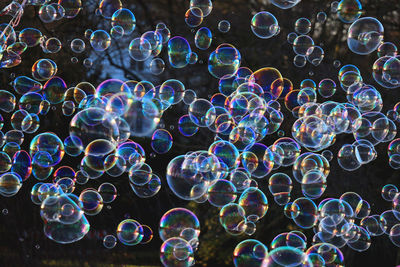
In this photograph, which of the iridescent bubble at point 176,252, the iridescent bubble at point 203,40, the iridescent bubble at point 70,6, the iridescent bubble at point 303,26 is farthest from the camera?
the iridescent bubble at point 303,26

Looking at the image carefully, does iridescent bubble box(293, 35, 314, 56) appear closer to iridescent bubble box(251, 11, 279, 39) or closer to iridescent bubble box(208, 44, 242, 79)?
iridescent bubble box(251, 11, 279, 39)

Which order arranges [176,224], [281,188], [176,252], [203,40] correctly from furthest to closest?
[203,40] < [281,188] < [176,224] < [176,252]

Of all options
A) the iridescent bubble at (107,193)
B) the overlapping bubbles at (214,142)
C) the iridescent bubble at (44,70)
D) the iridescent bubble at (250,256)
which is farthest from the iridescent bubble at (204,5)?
the iridescent bubble at (250,256)

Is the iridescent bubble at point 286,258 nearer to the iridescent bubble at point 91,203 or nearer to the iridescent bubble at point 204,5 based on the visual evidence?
the iridescent bubble at point 91,203

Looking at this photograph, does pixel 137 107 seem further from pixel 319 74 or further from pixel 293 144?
pixel 319 74

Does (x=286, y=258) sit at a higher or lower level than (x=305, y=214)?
higher

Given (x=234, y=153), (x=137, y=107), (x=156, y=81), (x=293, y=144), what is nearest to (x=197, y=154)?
(x=234, y=153)

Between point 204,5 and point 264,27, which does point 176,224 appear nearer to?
point 264,27

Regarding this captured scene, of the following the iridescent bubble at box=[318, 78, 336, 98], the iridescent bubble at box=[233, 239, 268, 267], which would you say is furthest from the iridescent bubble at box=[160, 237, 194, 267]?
the iridescent bubble at box=[318, 78, 336, 98]

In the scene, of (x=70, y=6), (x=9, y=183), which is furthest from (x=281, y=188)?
(x=70, y=6)

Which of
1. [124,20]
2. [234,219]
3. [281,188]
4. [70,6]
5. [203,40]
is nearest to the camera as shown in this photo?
[234,219]
